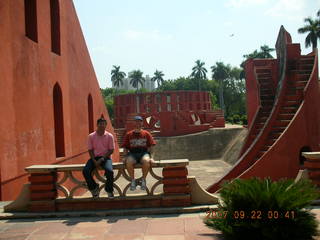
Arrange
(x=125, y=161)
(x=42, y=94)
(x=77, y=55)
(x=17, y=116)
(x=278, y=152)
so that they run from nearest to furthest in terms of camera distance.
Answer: (x=125, y=161), (x=17, y=116), (x=42, y=94), (x=278, y=152), (x=77, y=55)

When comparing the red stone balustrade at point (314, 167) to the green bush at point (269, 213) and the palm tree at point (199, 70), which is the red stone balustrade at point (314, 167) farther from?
the palm tree at point (199, 70)

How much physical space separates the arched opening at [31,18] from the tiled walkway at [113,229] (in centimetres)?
538

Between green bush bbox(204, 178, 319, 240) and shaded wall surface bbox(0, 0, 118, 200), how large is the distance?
4.61 metres

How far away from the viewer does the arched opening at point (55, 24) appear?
10.5 metres

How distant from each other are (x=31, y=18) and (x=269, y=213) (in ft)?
25.1

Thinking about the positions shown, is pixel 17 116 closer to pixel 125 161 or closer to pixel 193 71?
pixel 125 161

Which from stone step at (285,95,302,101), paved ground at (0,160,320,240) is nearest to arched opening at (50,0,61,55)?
paved ground at (0,160,320,240)

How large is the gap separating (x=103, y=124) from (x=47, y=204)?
138 cm

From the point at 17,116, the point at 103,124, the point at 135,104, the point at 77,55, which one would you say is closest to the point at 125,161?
the point at 103,124

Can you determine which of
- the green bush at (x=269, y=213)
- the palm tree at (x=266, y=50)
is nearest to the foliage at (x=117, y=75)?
the palm tree at (x=266, y=50)

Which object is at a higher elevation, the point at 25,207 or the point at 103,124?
the point at 103,124

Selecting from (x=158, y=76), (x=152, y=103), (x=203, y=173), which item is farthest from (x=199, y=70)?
(x=203, y=173)

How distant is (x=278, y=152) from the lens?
34.1 feet

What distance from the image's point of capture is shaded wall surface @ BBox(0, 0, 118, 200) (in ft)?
22.4
